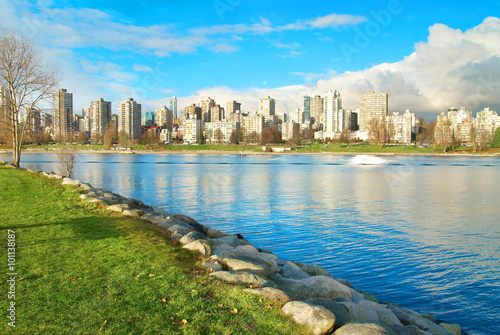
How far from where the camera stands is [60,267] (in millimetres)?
6961

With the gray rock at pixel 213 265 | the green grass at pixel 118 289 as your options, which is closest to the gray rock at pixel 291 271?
the gray rock at pixel 213 265

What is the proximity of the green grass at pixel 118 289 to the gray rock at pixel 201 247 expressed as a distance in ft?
0.88

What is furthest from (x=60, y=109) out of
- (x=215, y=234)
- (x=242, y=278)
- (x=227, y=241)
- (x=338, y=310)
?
(x=338, y=310)

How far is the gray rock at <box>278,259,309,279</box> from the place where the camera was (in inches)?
356

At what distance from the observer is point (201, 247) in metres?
8.47

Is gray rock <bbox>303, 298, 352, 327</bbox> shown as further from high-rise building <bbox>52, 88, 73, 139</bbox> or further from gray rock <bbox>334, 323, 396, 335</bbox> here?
high-rise building <bbox>52, 88, 73, 139</bbox>

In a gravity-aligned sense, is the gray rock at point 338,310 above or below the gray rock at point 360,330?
below

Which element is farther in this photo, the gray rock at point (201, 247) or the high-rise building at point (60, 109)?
the high-rise building at point (60, 109)

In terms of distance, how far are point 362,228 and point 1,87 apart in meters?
28.2

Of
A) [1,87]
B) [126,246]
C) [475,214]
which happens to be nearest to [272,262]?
[126,246]

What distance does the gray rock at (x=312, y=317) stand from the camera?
17.1ft

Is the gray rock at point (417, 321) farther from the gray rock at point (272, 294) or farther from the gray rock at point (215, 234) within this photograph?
the gray rock at point (215, 234)

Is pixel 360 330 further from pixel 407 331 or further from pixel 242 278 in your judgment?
pixel 242 278

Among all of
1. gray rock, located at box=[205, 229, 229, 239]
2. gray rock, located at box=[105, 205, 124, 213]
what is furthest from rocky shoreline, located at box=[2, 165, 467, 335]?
gray rock, located at box=[105, 205, 124, 213]
